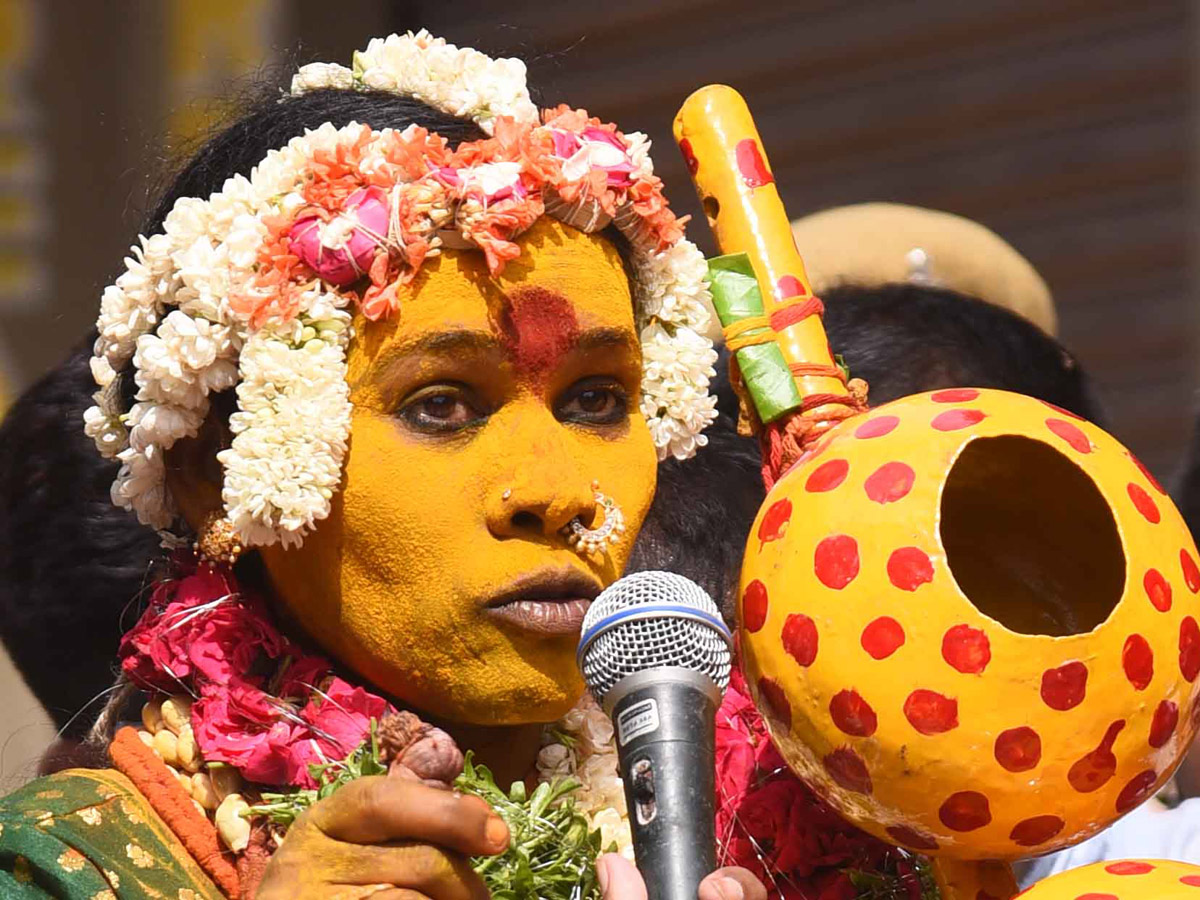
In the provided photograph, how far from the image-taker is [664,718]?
1893mm

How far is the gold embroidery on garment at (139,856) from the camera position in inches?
88.8

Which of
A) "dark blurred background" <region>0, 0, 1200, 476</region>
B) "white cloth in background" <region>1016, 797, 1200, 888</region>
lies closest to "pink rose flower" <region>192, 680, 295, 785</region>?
"white cloth in background" <region>1016, 797, 1200, 888</region>

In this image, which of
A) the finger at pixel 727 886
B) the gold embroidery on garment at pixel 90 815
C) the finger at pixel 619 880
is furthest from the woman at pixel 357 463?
the finger at pixel 727 886

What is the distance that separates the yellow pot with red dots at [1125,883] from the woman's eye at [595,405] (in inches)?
35.9

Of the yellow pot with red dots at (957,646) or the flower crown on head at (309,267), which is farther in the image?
the flower crown on head at (309,267)

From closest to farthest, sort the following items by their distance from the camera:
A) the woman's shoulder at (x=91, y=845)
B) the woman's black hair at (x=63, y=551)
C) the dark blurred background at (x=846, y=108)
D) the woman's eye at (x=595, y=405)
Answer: the woman's shoulder at (x=91, y=845)
the woman's eye at (x=595, y=405)
the woman's black hair at (x=63, y=551)
the dark blurred background at (x=846, y=108)

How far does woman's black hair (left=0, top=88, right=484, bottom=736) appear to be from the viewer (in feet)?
10.7

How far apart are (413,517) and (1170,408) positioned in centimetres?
391

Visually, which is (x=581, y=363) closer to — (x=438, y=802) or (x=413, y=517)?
(x=413, y=517)

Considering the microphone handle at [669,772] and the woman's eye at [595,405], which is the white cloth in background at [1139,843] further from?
the microphone handle at [669,772]

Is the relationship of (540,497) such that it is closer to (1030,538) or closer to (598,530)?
(598,530)

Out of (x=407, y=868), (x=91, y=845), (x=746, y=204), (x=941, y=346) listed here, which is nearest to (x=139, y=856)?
(x=91, y=845)

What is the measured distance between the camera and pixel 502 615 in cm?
230

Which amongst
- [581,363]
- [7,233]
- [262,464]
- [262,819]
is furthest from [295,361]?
[7,233]
